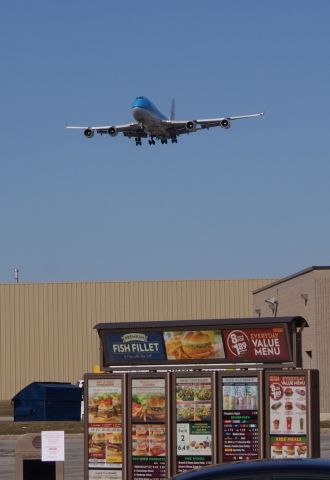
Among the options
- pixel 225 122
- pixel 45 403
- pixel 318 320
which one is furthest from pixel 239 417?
pixel 225 122

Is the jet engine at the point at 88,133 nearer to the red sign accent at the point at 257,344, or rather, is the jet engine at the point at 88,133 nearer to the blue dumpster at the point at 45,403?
the blue dumpster at the point at 45,403

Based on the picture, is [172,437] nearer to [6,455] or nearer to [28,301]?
[6,455]

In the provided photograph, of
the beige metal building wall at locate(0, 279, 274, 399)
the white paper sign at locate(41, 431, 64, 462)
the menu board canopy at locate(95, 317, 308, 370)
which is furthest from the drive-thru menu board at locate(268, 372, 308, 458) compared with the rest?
the beige metal building wall at locate(0, 279, 274, 399)

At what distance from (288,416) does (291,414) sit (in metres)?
0.06

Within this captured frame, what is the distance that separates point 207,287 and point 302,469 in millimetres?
73778

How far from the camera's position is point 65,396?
48.4 metres

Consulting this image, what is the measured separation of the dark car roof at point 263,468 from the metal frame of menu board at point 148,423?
339 inches

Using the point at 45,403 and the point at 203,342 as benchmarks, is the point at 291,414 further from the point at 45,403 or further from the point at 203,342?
the point at 45,403

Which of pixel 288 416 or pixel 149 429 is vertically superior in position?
pixel 288 416

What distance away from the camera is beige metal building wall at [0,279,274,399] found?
83438mm

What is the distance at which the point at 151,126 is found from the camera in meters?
66.4

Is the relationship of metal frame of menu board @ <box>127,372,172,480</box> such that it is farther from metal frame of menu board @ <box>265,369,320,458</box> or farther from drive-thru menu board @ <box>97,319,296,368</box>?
metal frame of menu board @ <box>265,369,320,458</box>

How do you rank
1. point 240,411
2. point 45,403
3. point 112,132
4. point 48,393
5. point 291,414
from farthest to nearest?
point 112,132 < point 48,393 < point 45,403 < point 240,411 < point 291,414

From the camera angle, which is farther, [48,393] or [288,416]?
[48,393]
